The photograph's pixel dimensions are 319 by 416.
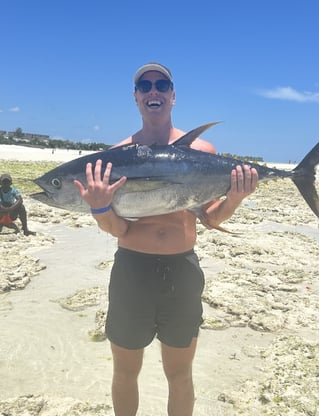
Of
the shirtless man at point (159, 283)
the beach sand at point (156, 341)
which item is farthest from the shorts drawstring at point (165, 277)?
the beach sand at point (156, 341)

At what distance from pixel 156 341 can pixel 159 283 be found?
6.94 ft

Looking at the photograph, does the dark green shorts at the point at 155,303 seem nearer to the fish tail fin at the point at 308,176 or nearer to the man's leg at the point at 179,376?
the man's leg at the point at 179,376

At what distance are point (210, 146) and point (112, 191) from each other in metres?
0.98

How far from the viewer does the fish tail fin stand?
3.02 metres

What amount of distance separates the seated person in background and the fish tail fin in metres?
7.05

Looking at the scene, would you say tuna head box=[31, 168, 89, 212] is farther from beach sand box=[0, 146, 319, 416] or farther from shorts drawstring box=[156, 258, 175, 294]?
beach sand box=[0, 146, 319, 416]

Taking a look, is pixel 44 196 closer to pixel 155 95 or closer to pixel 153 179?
pixel 153 179

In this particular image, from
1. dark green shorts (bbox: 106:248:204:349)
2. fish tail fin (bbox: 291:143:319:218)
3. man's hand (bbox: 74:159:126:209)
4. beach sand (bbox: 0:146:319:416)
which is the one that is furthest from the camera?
beach sand (bbox: 0:146:319:416)

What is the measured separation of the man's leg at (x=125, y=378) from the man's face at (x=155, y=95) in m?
1.61

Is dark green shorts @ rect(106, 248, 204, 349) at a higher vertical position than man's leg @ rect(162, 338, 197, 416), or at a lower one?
higher

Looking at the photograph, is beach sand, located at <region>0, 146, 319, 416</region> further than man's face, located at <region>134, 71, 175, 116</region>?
Yes

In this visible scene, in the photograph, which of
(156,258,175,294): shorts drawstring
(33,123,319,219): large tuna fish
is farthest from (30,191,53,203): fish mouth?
(156,258,175,294): shorts drawstring

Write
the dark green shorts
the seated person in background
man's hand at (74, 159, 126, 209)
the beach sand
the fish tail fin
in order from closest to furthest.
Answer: man's hand at (74, 159, 126, 209), the dark green shorts, the fish tail fin, the beach sand, the seated person in background

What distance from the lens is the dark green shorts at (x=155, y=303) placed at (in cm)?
270
